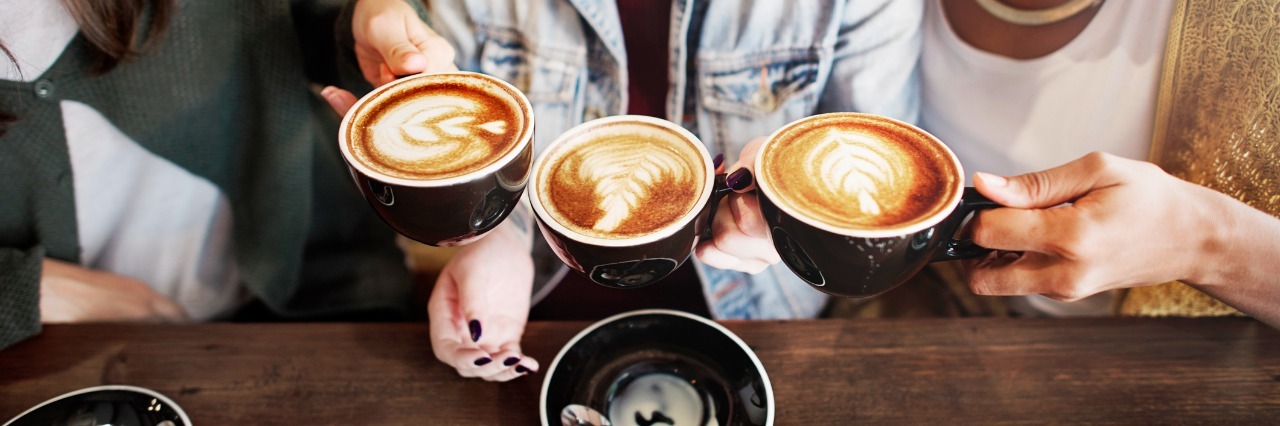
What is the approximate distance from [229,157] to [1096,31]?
1581mm

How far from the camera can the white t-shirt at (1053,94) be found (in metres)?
1.05

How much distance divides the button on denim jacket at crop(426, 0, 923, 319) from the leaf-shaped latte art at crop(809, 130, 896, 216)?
502mm

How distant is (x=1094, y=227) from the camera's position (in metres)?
0.71

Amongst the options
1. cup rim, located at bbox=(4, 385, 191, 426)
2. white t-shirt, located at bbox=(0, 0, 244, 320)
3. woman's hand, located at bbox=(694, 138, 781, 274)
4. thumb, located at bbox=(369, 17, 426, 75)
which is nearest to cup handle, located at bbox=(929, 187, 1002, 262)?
woman's hand, located at bbox=(694, 138, 781, 274)

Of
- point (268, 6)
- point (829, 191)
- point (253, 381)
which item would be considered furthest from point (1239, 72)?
point (268, 6)

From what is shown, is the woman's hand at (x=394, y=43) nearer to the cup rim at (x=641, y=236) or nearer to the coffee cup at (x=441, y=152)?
the coffee cup at (x=441, y=152)

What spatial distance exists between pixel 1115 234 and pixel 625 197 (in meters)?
0.51

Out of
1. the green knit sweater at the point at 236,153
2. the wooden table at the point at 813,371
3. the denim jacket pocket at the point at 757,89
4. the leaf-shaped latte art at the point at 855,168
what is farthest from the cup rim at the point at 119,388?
the denim jacket pocket at the point at 757,89

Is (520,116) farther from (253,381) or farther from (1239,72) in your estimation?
(1239,72)

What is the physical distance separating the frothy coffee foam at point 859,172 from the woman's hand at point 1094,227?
0.06 meters

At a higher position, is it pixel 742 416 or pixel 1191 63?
pixel 1191 63

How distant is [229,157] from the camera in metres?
1.46

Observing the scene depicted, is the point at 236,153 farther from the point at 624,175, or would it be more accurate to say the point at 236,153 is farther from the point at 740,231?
the point at 740,231

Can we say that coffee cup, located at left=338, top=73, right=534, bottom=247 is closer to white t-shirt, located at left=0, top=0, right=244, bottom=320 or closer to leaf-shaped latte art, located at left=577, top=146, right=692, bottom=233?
leaf-shaped latte art, located at left=577, top=146, right=692, bottom=233
